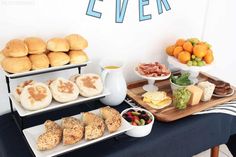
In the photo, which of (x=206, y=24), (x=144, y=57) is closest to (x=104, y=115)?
(x=144, y=57)

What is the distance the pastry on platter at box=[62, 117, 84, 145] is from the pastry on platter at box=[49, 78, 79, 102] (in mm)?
79

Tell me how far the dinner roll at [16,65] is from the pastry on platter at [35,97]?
63mm

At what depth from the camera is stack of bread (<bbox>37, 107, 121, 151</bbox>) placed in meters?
0.80

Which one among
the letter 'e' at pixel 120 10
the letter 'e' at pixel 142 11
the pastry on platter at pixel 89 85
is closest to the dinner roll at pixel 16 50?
the pastry on platter at pixel 89 85

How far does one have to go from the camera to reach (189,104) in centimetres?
117

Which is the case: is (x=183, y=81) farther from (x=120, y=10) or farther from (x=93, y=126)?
(x=93, y=126)

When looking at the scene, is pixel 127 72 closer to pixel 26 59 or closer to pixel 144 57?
pixel 144 57

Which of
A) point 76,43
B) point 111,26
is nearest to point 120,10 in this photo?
point 111,26

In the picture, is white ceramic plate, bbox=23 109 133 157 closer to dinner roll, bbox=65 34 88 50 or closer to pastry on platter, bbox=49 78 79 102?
pastry on platter, bbox=49 78 79 102

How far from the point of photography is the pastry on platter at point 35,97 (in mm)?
837

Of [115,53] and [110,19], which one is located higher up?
[110,19]

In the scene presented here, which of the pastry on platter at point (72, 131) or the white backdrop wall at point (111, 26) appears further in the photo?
the white backdrop wall at point (111, 26)

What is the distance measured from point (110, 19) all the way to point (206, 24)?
74cm

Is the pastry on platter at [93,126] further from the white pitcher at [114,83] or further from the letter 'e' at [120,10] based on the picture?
the letter 'e' at [120,10]
